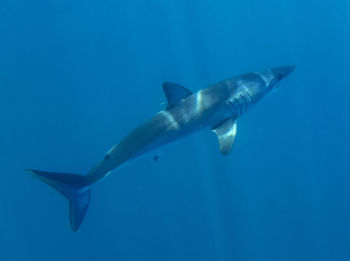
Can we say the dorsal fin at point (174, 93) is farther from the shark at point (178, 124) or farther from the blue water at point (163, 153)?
the blue water at point (163, 153)

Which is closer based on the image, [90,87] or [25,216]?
[25,216]

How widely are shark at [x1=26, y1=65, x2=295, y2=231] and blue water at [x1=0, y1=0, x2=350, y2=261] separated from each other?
5.61 metres

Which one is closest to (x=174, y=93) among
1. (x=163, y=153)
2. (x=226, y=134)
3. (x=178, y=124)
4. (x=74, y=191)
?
(x=178, y=124)

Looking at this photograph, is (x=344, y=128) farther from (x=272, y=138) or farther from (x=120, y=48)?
(x=120, y=48)

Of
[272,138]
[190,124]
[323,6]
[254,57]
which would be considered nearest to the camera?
[190,124]

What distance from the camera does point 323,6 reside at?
55.5ft

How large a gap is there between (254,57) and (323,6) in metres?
3.98

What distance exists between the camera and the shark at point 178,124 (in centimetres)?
453

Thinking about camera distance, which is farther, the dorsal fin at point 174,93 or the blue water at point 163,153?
the blue water at point 163,153

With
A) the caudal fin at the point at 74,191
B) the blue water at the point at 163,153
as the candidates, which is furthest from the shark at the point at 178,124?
the blue water at the point at 163,153

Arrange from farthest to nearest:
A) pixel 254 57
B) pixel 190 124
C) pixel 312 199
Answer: pixel 254 57, pixel 312 199, pixel 190 124

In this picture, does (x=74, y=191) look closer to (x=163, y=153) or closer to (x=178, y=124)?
(x=178, y=124)

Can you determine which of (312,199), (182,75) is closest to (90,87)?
(182,75)

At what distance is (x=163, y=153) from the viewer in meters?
9.02
